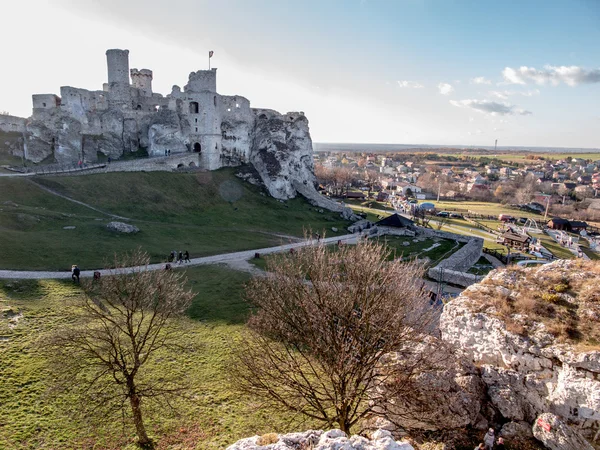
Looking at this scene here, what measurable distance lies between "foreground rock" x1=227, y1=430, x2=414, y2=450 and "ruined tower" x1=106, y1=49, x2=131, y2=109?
166ft

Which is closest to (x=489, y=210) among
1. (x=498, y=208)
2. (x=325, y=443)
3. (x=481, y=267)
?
(x=498, y=208)

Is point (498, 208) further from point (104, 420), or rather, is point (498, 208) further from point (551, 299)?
point (104, 420)

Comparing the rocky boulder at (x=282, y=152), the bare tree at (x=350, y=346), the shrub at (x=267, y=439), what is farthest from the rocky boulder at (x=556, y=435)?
the rocky boulder at (x=282, y=152)

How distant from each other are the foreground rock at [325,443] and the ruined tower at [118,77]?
50.6m

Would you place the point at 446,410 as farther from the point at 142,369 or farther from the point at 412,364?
the point at 142,369

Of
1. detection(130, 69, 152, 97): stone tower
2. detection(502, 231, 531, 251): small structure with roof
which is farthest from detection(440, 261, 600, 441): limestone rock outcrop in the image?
detection(130, 69, 152, 97): stone tower

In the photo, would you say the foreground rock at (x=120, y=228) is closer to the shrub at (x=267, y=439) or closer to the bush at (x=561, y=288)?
the shrub at (x=267, y=439)

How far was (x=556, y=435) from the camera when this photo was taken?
8875mm

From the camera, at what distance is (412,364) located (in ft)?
35.4

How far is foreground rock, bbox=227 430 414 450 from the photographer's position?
6016 millimetres

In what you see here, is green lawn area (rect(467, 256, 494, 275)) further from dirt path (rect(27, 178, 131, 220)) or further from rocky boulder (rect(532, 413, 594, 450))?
dirt path (rect(27, 178, 131, 220))

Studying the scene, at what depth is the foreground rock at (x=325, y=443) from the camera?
6.02 m

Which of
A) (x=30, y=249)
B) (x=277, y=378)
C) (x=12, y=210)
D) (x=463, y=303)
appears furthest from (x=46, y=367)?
(x=12, y=210)

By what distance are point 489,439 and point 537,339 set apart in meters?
3.34
